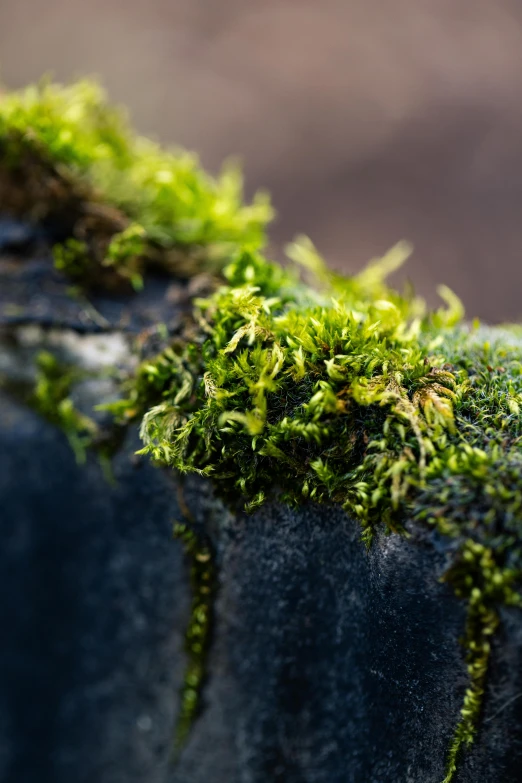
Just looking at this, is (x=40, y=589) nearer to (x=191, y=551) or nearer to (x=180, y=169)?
(x=191, y=551)

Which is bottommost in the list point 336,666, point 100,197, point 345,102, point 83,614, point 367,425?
point 83,614

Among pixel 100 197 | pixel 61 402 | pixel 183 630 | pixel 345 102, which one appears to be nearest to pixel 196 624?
pixel 183 630

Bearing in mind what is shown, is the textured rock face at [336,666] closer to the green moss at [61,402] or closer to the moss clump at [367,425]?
the moss clump at [367,425]

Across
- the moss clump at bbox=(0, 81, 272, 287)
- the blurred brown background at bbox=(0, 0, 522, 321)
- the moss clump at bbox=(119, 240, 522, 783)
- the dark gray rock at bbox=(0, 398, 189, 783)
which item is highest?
the blurred brown background at bbox=(0, 0, 522, 321)

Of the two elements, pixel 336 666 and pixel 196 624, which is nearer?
pixel 336 666

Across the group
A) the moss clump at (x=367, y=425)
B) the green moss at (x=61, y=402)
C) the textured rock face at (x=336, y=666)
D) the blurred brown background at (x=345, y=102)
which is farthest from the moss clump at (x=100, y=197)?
the blurred brown background at (x=345, y=102)

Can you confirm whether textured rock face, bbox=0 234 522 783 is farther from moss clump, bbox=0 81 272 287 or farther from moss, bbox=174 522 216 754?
moss clump, bbox=0 81 272 287

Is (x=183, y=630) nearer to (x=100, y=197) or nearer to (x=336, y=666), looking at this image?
(x=336, y=666)

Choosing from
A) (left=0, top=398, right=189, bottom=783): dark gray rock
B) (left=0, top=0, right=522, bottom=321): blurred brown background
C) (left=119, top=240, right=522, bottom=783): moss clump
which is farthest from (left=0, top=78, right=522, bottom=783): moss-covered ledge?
(left=0, top=0, right=522, bottom=321): blurred brown background
